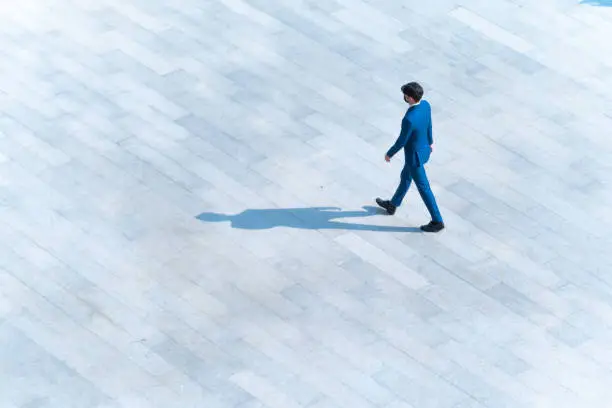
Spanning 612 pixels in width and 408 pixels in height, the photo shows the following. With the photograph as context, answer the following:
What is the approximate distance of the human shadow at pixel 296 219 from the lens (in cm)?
1469

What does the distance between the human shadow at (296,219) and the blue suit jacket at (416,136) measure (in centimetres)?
85

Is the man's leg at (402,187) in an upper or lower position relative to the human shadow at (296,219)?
upper

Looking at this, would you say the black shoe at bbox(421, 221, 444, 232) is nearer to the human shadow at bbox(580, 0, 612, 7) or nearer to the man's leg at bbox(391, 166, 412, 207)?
the man's leg at bbox(391, 166, 412, 207)

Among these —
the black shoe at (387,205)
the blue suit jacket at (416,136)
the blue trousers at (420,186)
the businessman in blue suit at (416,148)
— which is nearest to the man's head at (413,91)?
the businessman in blue suit at (416,148)

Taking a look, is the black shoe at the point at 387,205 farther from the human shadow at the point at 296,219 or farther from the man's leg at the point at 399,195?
the human shadow at the point at 296,219

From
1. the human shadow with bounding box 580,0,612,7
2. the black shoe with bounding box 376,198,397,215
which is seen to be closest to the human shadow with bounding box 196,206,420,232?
the black shoe with bounding box 376,198,397,215

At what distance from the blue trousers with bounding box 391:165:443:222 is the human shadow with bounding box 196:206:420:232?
0.34 meters

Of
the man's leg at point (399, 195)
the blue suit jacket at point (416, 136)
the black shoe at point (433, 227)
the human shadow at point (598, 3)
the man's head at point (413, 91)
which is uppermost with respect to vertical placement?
the man's head at point (413, 91)

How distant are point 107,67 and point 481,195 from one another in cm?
485

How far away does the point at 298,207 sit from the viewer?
15.0m

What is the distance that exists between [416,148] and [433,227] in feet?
3.15

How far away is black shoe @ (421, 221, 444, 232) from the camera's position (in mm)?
14719

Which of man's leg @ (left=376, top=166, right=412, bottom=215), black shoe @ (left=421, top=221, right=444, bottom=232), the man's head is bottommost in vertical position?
black shoe @ (left=421, top=221, right=444, bottom=232)

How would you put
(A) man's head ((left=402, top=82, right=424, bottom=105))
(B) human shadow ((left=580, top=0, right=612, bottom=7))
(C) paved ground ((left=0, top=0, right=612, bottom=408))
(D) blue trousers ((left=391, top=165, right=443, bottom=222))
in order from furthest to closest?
(B) human shadow ((left=580, top=0, right=612, bottom=7)), (D) blue trousers ((left=391, top=165, right=443, bottom=222)), (A) man's head ((left=402, top=82, right=424, bottom=105)), (C) paved ground ((left=0, top=0, right=612, bottom=408))
